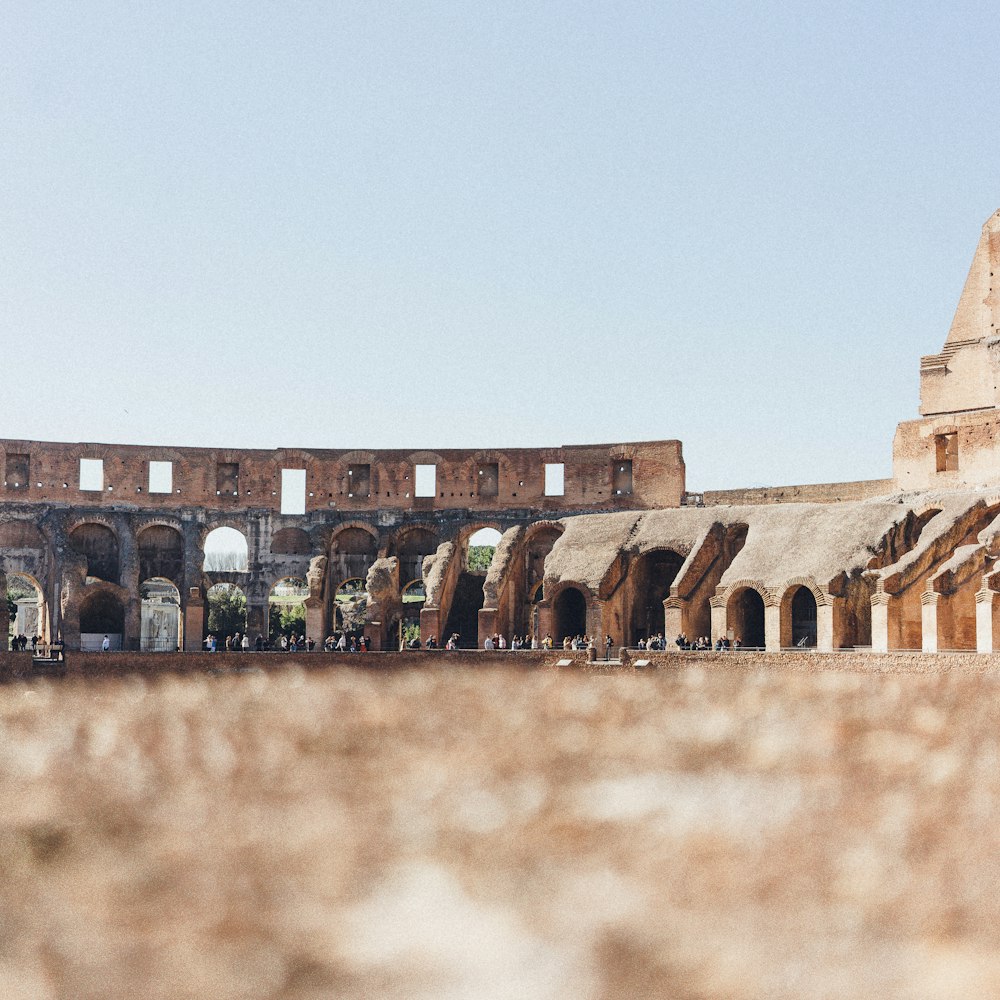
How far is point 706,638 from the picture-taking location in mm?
29281

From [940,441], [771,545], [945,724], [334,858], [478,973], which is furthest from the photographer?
[940,441]

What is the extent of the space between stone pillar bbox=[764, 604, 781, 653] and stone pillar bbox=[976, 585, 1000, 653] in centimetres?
476

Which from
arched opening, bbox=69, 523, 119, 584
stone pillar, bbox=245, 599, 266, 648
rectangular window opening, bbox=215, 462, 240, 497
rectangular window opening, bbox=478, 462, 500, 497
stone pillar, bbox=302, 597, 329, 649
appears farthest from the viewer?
rectangular window opening, bbox=478, 462, 500, 497

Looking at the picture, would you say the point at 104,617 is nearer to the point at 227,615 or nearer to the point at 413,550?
the point at 413,550

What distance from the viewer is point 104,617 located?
3388 cm

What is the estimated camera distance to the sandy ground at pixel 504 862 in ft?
28.3

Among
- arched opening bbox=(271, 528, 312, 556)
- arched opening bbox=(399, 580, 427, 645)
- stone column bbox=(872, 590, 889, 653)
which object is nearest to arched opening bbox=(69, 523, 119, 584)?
arched opening bbox=(271, 528, 312, 556)

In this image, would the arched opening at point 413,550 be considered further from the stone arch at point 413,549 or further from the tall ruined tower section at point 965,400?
the tall ruined tower section at point 965,400

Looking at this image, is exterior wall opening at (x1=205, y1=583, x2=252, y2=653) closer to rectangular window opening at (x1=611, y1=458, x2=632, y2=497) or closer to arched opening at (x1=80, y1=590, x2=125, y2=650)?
arched opening at (x1=80, y1=590, x2=125, y2=650)

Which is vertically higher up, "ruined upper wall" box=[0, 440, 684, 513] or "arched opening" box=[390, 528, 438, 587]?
"ruined upper wall" box=[0, 440, 684, 513]

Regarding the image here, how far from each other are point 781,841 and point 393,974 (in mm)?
4050

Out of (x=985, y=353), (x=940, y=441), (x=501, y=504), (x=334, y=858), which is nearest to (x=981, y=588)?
(x=940, y=441)

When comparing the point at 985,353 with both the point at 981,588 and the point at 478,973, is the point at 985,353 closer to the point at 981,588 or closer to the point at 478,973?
the point at 981,588

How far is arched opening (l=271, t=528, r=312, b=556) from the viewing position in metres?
35.2
